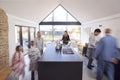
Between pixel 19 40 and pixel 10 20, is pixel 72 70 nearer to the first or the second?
pixel 10 20

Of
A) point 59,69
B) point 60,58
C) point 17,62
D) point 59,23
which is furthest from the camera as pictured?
point 59,23

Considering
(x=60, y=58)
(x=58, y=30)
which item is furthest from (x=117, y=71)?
(x=58, y=30)

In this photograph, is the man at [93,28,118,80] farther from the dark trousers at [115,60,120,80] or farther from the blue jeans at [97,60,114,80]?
the dark trousers at [115,60,120,80]

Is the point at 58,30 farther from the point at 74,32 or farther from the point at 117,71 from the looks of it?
the point at 117,71

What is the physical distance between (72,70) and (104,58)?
0.84 m

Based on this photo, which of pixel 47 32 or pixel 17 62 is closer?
pixel 17 62

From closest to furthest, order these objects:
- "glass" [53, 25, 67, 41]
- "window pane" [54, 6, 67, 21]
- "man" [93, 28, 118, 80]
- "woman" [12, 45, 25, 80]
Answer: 1. "man" [93, 28, 118, 80]
2. "woman" [12, 45, 25, 80]
3. "window pane" [54, 6, 67, 21]
4. "glass" [53, 25, 67, 41]

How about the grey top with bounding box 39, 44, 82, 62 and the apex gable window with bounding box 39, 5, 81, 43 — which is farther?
the apex gable window with bounding box 39, 5, 81, 43

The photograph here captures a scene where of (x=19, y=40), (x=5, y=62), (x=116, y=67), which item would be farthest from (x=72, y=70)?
(x=19, y=40)

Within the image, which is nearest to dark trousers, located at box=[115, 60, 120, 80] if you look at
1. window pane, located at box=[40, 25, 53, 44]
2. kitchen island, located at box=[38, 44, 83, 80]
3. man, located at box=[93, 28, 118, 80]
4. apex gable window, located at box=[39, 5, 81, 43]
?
man, located at box=[93, 28, 118, 80]

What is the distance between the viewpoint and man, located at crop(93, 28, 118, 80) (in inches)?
114

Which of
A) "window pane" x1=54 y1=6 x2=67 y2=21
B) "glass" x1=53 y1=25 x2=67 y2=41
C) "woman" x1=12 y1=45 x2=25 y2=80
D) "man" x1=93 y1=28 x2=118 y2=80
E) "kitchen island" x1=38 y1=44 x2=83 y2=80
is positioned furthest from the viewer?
"glass" x1=53 y1=25 x2=67 y2=41

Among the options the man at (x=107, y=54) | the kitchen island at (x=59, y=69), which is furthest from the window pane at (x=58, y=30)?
the kitchen island at (x=59, y=69)

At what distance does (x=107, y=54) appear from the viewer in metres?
2.89
